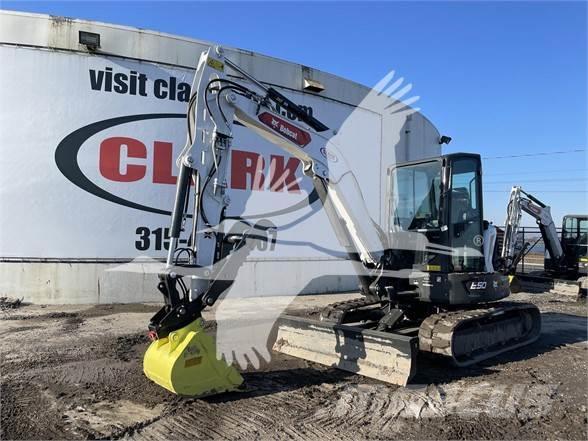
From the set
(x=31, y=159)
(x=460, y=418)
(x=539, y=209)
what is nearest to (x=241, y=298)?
(x=31, y=159)

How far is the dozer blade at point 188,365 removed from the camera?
487 centimetres

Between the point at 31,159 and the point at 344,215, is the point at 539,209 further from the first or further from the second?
the point at 31,159

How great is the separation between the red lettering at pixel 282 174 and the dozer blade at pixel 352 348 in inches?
238

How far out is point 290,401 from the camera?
203 inches

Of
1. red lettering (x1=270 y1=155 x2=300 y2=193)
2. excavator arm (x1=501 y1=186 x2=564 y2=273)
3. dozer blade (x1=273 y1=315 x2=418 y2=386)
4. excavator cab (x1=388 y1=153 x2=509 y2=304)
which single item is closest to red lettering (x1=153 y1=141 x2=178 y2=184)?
red lettering (x1=270 y1=155 x2=300 y2=193)

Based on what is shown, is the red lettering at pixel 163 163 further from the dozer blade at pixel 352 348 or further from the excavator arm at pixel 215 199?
the excavator arm at pixel 215 199

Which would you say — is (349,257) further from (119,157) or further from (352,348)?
(119,157)

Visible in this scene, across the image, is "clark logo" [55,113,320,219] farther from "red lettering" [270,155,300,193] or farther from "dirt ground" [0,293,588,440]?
"dirt ground" [0,293,588,440]

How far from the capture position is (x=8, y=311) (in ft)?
32.3

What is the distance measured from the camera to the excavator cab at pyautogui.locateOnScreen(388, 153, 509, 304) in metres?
6.81

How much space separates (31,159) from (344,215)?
7392mm

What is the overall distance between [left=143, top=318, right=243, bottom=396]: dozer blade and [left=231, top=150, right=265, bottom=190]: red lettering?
7330 millimetres

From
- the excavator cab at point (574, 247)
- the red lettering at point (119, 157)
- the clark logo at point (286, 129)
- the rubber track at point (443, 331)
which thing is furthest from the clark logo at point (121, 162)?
the excavator cab at point (574, 247)

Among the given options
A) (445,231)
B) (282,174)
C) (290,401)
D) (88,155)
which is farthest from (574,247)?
(88,155)
